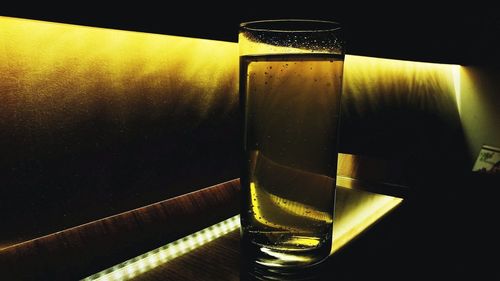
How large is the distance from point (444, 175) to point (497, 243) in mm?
479

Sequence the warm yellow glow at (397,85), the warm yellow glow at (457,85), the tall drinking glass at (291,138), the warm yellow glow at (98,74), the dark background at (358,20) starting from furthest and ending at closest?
the warm yellow glow at (457,85), the warm yellow glow at (397,85), the warm yellow glow at (98,74), the dark background at (358,20), the tall drinking glass at (291,138)

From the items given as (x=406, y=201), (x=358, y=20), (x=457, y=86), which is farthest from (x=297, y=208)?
(x=457, y=86)

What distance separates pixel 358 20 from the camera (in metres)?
1.70

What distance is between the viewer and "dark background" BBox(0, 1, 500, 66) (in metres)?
0.85

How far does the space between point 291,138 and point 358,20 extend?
130 centimetres

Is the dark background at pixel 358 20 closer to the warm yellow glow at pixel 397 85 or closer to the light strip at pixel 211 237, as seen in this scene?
the warm yellow glow at pixel 397 85

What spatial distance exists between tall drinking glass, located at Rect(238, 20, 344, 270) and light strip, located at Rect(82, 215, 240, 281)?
0.17 m

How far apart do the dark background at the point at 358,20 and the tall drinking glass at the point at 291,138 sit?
403 mm

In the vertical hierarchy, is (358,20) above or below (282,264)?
above

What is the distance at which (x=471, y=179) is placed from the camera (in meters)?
1.25

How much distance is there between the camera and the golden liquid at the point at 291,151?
588mm

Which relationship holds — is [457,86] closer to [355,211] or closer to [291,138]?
[355,211]

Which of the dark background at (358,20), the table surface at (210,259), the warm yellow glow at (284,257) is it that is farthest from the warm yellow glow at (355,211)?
the dark background at (358,20)

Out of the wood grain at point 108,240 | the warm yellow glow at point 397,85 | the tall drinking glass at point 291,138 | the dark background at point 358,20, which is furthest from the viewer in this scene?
the warm yellow glow at point 397,85
